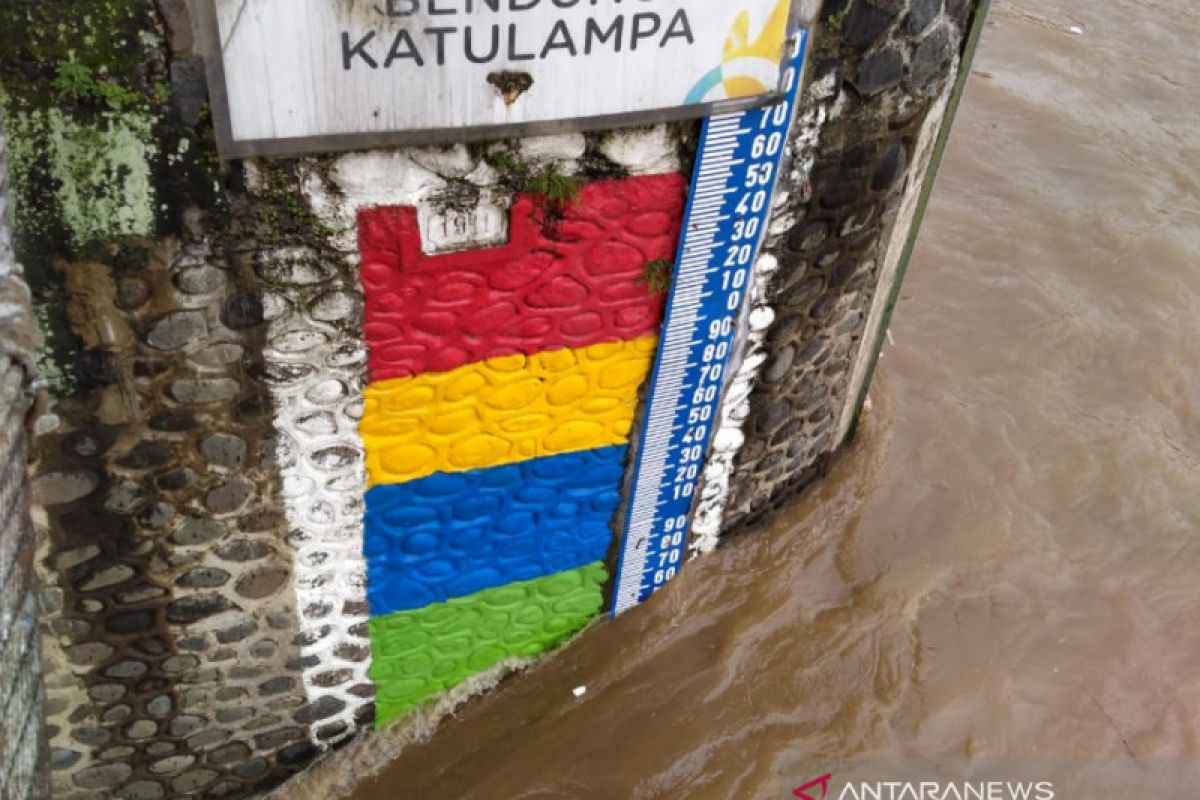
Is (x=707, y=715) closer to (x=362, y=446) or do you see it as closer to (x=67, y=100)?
(x=362, y=446)

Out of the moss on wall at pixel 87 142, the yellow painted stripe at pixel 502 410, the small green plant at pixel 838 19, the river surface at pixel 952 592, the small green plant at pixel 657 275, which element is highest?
the small green plant at pixel 838 19

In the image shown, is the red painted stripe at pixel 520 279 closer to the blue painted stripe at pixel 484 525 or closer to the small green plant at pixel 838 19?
the blue painted stripe at pixel 484 525

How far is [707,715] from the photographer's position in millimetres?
4020

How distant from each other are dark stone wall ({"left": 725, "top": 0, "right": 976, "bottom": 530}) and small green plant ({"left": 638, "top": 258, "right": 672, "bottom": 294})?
1.39ft

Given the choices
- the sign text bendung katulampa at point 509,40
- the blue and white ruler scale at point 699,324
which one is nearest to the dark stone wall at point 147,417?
the sign text bendung katulampa at point 509,40

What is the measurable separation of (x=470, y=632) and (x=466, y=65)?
2134mm

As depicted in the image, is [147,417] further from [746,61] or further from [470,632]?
[746,61]

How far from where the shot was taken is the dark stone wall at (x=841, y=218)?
10.2ft

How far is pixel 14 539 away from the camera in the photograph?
2457mm

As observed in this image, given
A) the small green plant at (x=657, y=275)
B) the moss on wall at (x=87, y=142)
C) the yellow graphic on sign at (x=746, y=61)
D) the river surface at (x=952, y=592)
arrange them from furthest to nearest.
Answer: the river surface at (x=952, y=592)
the small green plant at (x=657, y=275)
the yellow graphic on sign at (x=746, y=61)
the moss on wall at (x=87, y=142)

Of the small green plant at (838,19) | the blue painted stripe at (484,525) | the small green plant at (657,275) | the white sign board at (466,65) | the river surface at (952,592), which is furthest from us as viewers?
the river surface at (952,592)

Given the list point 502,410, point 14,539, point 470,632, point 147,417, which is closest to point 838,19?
point 502,410

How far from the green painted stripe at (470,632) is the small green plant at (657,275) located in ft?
4.06

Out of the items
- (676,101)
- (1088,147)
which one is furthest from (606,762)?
(1088,147)
